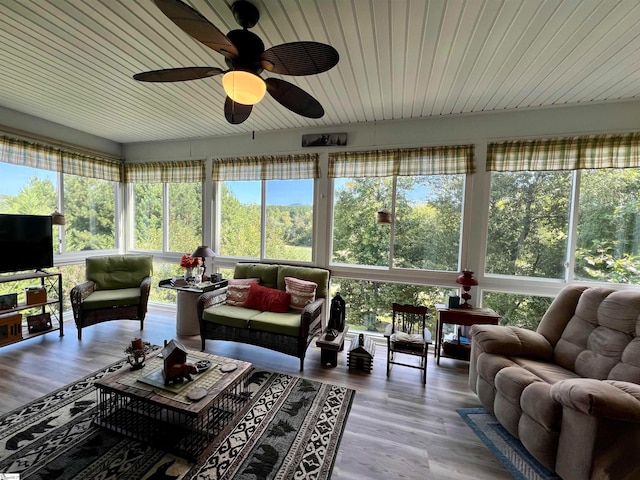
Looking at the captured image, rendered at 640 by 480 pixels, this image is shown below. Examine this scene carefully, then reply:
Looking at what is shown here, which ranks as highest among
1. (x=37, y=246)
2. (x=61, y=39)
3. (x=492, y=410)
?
(x=61, y=39)

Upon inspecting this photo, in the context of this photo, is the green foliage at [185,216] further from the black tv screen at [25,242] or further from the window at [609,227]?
the window at [609,227]

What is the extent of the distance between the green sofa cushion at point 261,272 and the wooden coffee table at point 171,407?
1447 millimetres

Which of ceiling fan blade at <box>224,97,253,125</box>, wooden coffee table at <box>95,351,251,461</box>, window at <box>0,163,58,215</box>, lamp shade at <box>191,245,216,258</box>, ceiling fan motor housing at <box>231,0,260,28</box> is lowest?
wooden coffee table at <box>95,351,251,461</box>

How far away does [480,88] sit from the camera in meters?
2.46

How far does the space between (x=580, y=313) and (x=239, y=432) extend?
278 centimetres

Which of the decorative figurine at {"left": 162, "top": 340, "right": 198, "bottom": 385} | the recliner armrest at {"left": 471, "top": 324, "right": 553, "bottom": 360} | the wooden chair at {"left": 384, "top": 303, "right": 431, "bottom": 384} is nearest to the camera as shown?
the decorative figurine at {"left": 162, "top": 340, "right": 198, "bottom": 385}

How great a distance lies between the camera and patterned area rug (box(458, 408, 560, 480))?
1601mm

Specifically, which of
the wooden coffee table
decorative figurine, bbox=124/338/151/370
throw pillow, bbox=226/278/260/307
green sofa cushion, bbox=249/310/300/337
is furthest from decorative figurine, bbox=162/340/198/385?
throw pillow, bbox=226/278/260/307

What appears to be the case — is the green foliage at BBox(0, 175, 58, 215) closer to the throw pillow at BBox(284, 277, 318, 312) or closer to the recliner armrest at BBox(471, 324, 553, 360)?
the throw pillow at BBox(284, 277, 318, 312)

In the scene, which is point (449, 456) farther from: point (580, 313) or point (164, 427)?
point (164, 427)

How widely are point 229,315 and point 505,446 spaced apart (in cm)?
254

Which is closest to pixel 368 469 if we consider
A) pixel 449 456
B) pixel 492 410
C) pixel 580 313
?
pixel 449 456

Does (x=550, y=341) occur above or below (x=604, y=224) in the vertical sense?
below

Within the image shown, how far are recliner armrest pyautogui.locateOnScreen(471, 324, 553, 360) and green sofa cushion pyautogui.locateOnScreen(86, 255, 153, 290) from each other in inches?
A: 169
